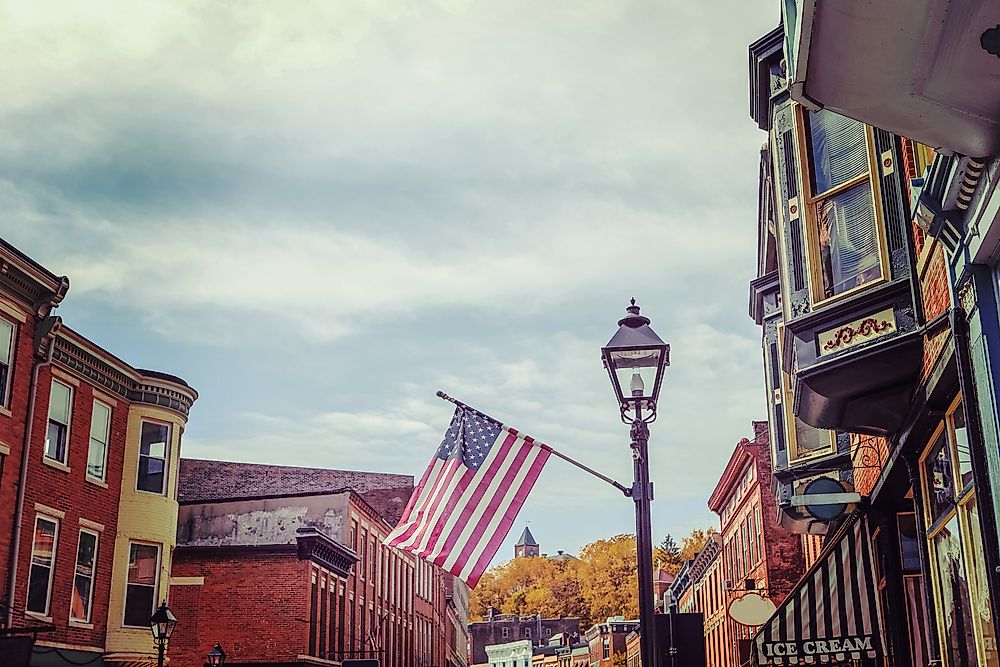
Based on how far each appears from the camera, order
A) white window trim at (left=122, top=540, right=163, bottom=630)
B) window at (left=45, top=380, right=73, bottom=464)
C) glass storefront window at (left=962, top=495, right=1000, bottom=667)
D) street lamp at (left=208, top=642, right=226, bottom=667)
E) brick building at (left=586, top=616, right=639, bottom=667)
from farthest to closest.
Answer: brick building at (left=586, top=616, right=639, bottom=667), street lamp at (left=208, top=642, right=226, bottom=667), white window trim at (left=122, top=540, right=163, bottom=630), window at (left=45, top=380, right=73, bottom=464), glass storefront window at (left=962, top=495, right=1000, bottom=667)

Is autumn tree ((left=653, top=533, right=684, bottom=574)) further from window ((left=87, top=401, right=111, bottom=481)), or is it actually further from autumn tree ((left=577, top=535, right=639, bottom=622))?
window ((left=87, top=401, right=111, bottom=481))

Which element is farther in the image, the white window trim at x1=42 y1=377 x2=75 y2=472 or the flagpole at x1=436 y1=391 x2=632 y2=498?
the white window trim at x1=42 y1=377 x2=75 y2=472

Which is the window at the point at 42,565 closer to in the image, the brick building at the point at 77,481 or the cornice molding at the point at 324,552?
the brick building at the point at 77,481

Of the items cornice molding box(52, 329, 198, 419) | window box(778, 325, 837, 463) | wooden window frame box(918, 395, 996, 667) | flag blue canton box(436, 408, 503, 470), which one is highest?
cornice molding box(52, 329, 198, 419)

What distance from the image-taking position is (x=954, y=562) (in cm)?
854

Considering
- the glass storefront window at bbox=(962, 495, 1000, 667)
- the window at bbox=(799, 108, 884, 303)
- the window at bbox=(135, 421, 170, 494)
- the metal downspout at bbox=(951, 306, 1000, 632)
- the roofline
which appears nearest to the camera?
the metal downspout at bbox=(951, 306, 1000, 632)

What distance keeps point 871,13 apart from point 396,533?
37.3 ft

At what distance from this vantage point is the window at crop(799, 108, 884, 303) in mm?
10414

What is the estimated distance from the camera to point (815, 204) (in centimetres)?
1145

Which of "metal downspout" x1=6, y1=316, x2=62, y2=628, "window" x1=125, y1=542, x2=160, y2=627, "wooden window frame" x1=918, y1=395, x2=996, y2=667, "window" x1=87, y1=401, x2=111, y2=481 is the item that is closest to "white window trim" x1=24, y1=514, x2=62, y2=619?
"metal downspout" x1=6, y1=316, x2=62, y2=628

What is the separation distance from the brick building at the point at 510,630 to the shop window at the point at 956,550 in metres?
134

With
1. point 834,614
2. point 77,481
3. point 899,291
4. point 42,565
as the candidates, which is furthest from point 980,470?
point 77,481

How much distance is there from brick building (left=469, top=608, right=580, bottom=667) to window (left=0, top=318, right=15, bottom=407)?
121m

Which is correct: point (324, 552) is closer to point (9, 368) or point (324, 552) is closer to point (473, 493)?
point (9, 368)
